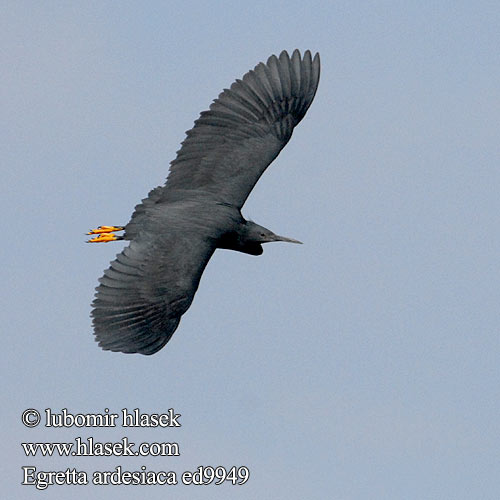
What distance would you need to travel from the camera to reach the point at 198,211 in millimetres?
12266

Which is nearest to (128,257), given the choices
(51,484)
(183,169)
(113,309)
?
(113,309)

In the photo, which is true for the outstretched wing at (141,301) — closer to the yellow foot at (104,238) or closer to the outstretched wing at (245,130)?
the outstretched wing at (245,130)

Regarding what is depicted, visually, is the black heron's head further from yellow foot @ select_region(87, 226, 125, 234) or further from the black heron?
yellow foot @ select_region(87, 226, 125, 234)

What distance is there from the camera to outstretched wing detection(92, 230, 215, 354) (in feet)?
37.9

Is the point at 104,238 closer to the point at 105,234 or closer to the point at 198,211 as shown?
the point at 105,234

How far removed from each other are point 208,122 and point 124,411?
3.56 metres

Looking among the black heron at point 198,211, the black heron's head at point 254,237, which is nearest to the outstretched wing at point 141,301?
the black heron at point 198,211

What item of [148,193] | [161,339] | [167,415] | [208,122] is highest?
[208,122]

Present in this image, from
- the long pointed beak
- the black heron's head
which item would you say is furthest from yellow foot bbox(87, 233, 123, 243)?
the long pointed beak

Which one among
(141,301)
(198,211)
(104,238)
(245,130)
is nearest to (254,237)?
(198,211)

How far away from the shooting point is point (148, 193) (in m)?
12.8

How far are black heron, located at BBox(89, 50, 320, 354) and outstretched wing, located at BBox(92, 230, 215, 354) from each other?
0.4 inches

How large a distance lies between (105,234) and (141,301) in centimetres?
232

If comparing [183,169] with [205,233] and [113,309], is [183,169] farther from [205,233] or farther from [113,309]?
[113,309]
